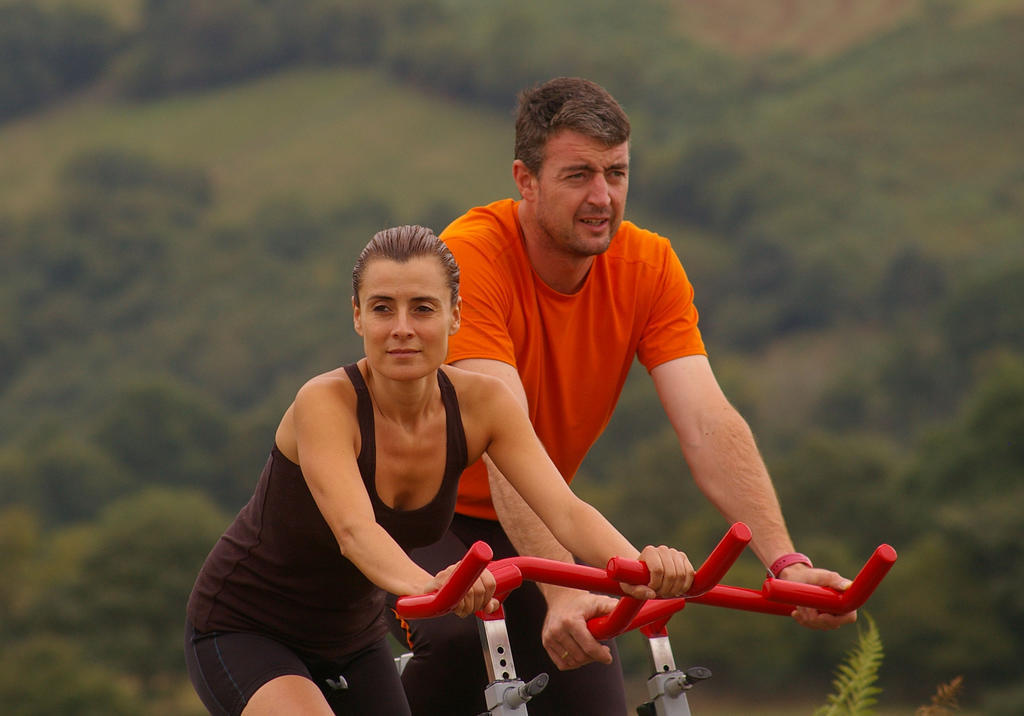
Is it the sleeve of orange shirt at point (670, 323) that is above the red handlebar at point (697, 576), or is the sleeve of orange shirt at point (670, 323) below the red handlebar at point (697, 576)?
above

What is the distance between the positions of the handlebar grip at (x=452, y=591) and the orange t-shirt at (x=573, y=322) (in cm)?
169

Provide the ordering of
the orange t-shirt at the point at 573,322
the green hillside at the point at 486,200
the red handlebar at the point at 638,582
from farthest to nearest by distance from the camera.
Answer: the green hillside at the point at 486,200 → the orange t-shirt at the point at 573,322 → the red handlebar at the point at 638,582

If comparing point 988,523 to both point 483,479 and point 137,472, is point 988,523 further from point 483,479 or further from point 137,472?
point 483,479

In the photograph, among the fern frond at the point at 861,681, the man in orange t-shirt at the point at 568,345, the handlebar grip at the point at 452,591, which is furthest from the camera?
the fern frond at the point at 861,681

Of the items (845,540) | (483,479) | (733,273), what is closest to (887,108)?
(733,273)

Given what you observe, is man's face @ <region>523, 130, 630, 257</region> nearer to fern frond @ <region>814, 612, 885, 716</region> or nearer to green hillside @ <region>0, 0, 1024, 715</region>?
fern frond @ <region>814, 612, 885, 716</region>

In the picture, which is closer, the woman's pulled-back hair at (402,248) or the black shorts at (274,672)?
the woman's pulled-back hair at (402,248)

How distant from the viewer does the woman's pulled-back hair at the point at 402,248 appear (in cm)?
366

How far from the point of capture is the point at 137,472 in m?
83.4

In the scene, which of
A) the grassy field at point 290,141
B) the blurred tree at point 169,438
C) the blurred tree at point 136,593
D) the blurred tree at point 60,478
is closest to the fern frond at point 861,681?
the blurred tree at point 136,593

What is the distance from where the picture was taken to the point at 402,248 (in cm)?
367

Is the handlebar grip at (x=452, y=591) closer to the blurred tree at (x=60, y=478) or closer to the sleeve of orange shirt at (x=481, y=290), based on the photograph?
the sleeve of orange shirt at (x=481, y=290)

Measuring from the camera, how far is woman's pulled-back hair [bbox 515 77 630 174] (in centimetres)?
472

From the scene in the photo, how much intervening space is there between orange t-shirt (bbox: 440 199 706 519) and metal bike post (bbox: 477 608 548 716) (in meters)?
1.27
